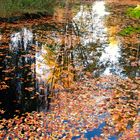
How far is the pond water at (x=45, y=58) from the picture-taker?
42.1 feet

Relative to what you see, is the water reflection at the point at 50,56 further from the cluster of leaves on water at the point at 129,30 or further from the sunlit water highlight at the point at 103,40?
the cluster of leaves on water at the point at 129,30

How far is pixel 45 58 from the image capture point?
1803 centimetres

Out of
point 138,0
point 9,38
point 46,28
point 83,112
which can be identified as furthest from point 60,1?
point 83,112

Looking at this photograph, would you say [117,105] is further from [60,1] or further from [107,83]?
[60,1]

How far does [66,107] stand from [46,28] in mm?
15981

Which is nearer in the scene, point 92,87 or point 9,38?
point 92,87

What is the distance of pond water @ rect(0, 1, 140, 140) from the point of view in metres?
12.8

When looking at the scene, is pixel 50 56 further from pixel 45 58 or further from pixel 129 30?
pixel 129 30

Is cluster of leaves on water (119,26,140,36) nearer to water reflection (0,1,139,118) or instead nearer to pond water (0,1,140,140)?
water reflection (0,1,139,118)

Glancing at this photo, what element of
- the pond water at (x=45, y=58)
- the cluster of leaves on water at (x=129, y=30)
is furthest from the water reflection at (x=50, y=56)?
the cluster of leaves on water at (x=129, y=30)

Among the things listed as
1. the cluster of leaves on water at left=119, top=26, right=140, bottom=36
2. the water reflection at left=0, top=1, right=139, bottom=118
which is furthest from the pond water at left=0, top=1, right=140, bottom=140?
the cluster of leaves on water at left=119, top=26, right=140, bottom=36

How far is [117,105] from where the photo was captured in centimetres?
1211

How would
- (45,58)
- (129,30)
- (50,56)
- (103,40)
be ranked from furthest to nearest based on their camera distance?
(129,30)
(103,40)
(50,56)
(45,58)

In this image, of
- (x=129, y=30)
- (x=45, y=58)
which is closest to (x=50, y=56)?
(x=45, y=58)
